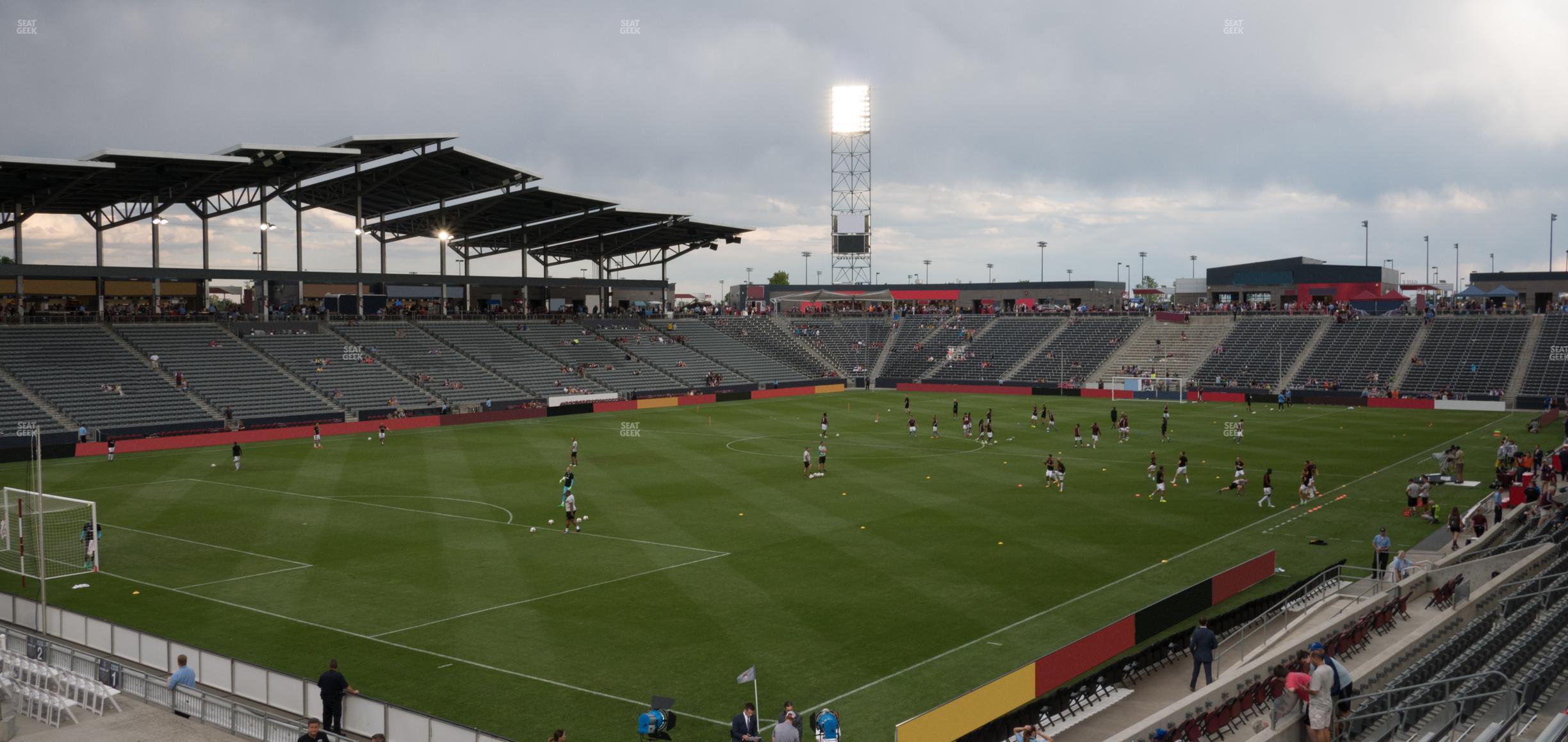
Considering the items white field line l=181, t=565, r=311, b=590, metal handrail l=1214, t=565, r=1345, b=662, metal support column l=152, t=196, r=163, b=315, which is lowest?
white field line l=181, t=565, r=311, b=590

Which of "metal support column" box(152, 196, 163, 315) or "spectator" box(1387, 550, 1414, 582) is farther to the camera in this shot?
"metal support column" box(152, 196, 163, 315)

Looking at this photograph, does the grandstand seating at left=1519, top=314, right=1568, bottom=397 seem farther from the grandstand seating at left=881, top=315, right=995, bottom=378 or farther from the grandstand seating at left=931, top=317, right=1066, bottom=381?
the grandstand seating at left=881, top=315, right=995, bottom=378

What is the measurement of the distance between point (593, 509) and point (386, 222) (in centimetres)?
5034

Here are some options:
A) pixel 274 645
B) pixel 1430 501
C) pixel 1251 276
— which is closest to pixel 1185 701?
pixel 274 645

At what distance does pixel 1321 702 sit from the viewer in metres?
14.7

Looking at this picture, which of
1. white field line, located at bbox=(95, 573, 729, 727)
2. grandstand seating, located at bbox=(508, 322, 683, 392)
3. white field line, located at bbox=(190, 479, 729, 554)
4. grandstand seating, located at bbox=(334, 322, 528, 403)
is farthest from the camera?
grandstand seating, located at bbox=(508, 322, 683, 392)

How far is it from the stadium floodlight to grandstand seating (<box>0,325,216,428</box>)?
66.8 metres

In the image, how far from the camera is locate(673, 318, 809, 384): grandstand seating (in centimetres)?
9462

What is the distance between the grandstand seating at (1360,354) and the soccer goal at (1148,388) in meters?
8.55

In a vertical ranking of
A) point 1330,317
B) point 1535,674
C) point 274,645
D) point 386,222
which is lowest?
point 274,645

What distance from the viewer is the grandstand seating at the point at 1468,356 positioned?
75.8 metres

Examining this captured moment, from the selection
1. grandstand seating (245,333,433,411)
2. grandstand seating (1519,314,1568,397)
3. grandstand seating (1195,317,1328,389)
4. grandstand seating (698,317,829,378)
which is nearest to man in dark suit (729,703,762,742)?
grandstand seating (245,333,433,411)

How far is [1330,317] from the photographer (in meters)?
92.1

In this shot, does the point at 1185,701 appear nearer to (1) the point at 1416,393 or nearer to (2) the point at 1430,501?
(2) the point at 1430,501
